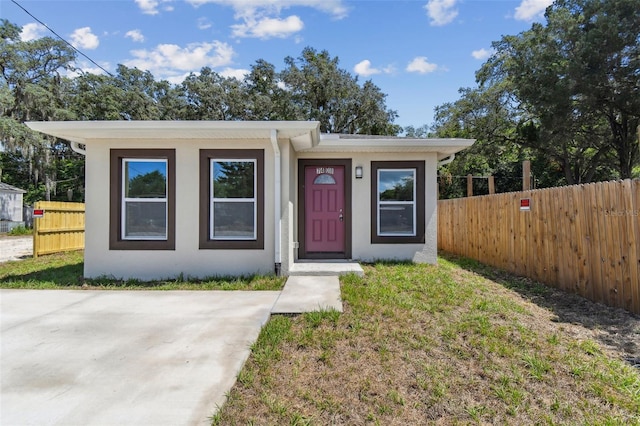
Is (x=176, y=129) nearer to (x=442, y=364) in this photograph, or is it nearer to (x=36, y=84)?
(x=442, y=364)

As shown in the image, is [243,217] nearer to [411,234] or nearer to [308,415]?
[411,234]

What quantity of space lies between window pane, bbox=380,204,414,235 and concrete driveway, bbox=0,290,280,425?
3.22 metres

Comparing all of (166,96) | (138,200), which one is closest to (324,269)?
(138,200)

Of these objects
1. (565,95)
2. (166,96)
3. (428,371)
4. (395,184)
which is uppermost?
(166,96)

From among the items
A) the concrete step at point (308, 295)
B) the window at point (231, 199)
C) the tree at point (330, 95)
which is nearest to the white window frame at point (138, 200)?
the window at point (231, 199)

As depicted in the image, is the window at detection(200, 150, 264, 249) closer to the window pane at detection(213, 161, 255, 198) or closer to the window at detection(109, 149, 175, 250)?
the window pane at detection(213, 161, 255, 198)

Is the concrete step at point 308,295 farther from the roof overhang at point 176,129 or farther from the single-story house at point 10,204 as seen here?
the single-story house at point 10,204

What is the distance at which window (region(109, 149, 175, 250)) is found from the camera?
6.16 meters

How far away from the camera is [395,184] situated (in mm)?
7426

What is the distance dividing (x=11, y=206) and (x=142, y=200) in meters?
20.7

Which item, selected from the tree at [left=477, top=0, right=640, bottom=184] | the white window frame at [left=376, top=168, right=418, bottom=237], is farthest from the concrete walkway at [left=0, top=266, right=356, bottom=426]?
the tree at [left=477, top=0, right=640, bottom=184]

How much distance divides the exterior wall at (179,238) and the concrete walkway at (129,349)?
88 centimetres

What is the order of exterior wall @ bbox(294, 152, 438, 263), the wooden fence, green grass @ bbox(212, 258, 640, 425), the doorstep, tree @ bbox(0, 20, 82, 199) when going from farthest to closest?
tree @ bbox(0, 20, 82, 199) < the wooden fence < exterior wall @ bbox(294, 152, 438, 263) < the doorstep < green grass @ bbox(212, 258, 640, 425)

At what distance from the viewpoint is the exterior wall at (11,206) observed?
1998 centimetres
